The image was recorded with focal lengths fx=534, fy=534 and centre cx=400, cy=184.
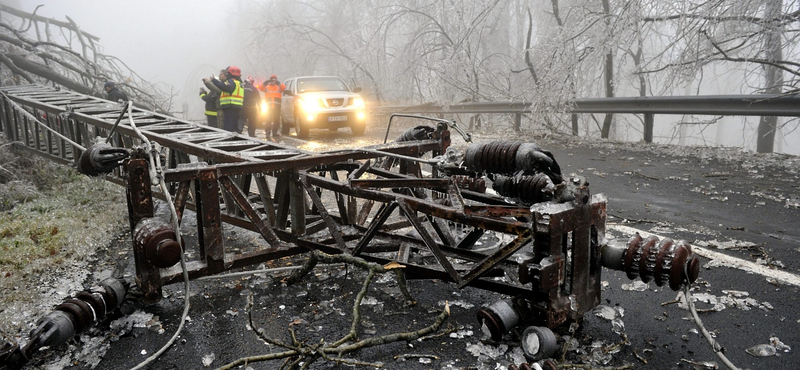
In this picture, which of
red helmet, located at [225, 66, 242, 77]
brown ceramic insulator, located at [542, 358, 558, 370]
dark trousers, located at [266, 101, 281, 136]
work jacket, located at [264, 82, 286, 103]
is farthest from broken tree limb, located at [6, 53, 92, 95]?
brown ceramic insulator, located at [542, 358, 558, 370]

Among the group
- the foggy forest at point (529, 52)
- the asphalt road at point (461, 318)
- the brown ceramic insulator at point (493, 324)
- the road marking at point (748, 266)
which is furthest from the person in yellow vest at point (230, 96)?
the brown ceramic insulator at point (493, 324)

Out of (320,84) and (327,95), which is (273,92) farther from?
(327,95)

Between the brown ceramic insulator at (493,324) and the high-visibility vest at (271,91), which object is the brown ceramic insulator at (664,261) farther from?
the high-visibility vest at (271,91)

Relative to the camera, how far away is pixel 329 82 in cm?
1611

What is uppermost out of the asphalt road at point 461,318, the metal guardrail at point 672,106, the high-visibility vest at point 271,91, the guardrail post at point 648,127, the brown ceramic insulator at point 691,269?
the high-visibility vest at point 271,91

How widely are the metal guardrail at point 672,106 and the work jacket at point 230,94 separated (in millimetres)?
5937

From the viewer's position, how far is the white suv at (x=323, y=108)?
47.3 ft

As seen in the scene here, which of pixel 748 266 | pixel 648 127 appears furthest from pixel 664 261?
pixel 648 127

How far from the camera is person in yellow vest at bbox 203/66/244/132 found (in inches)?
507

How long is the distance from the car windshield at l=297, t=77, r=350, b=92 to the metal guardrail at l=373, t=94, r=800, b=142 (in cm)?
390

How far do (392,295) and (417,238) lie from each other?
51 cm

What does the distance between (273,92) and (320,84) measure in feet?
5.65

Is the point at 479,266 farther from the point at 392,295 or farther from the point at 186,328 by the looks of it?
the point at 186,328

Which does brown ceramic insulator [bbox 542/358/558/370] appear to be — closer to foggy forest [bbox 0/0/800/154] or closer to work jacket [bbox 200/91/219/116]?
foggy forest [bbox 0/0/800/154]
